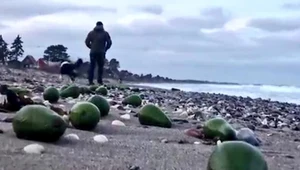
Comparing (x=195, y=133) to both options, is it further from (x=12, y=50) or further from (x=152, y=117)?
(x=12, y=50)

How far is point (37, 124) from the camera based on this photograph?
10.5ft

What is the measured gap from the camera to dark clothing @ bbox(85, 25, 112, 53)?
46.7 feet

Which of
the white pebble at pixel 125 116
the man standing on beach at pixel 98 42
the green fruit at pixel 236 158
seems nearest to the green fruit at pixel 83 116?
the white pebble at pixel 125 116

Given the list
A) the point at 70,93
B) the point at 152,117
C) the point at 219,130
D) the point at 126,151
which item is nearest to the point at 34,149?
the point at 126,151

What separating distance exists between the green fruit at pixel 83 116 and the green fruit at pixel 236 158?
68.4 inches

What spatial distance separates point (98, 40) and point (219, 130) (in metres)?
10.5

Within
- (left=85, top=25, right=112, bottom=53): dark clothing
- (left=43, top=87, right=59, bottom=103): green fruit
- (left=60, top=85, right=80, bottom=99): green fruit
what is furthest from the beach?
(left=85, top=25, right=112, bottom=53): dark clothing

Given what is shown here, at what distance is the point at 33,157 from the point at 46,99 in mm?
3552

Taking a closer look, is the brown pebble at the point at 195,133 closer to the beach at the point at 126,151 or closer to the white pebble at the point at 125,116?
the beach at the point at 126,151

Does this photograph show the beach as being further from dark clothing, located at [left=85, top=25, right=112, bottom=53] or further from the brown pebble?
dark clothing, located at [left=85, top=25, right=112, bottom=53]

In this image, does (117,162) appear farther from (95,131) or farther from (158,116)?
(158,116)

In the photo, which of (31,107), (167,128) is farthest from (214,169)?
(167,128)

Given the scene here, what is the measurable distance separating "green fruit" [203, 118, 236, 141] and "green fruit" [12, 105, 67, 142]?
1.22 meters

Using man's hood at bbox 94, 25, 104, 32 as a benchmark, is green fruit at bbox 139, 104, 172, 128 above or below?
below
